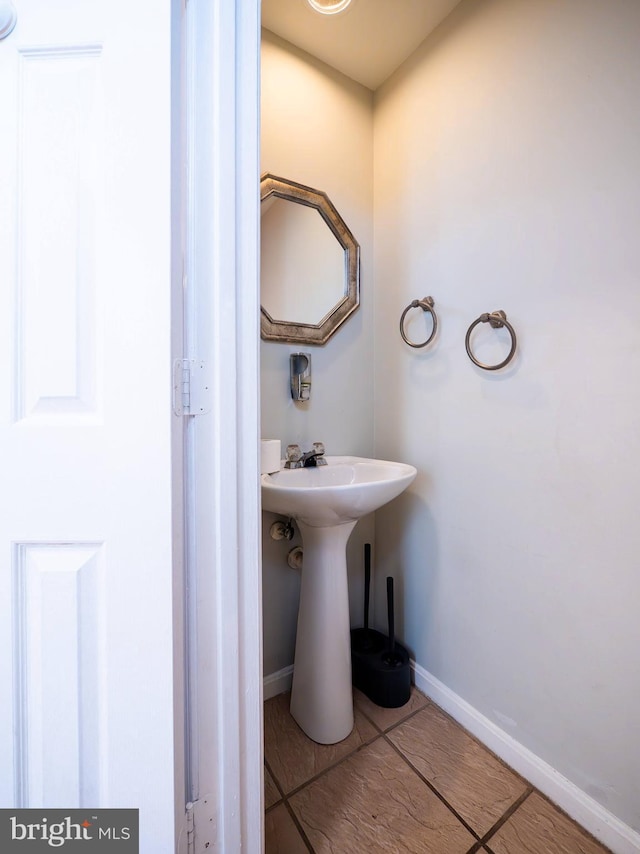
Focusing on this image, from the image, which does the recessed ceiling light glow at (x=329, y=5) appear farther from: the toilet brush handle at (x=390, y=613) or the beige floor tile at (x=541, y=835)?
the beige floor tile at (x=541, y=835)

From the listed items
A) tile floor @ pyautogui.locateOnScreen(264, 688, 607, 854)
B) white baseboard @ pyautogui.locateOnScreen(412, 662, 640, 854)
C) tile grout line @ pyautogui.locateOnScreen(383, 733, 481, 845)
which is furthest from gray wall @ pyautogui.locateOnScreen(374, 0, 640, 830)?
tile grout line @ pyautogui.locateOnScreen(383, 733, 481, 845)

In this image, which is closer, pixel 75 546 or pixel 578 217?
pixel 75 546

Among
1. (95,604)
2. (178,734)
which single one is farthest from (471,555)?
(95,604)

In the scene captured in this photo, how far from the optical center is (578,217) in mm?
908

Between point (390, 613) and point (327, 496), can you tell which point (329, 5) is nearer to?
point (327, 496)

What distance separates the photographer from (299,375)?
1.30m

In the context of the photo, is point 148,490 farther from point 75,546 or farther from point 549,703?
point 549,703

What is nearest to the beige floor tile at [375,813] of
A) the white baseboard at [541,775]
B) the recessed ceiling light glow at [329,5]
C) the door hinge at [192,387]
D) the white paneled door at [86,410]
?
the white baseboard at [541,775]

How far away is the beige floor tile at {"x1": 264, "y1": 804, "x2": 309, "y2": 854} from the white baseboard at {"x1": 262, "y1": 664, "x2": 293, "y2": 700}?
39 cm

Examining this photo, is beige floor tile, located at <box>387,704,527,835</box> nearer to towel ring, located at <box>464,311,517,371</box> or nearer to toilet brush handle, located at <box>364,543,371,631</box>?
toilet brush handle, located at <box>364,543,371,631</box>

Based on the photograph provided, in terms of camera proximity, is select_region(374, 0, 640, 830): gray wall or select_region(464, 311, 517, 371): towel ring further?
select_region(464, 311, 517, 371): towel ring

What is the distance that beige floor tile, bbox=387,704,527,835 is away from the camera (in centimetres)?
95

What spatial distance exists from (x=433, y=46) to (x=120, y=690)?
2056mm

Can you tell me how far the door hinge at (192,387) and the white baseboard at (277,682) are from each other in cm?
122
